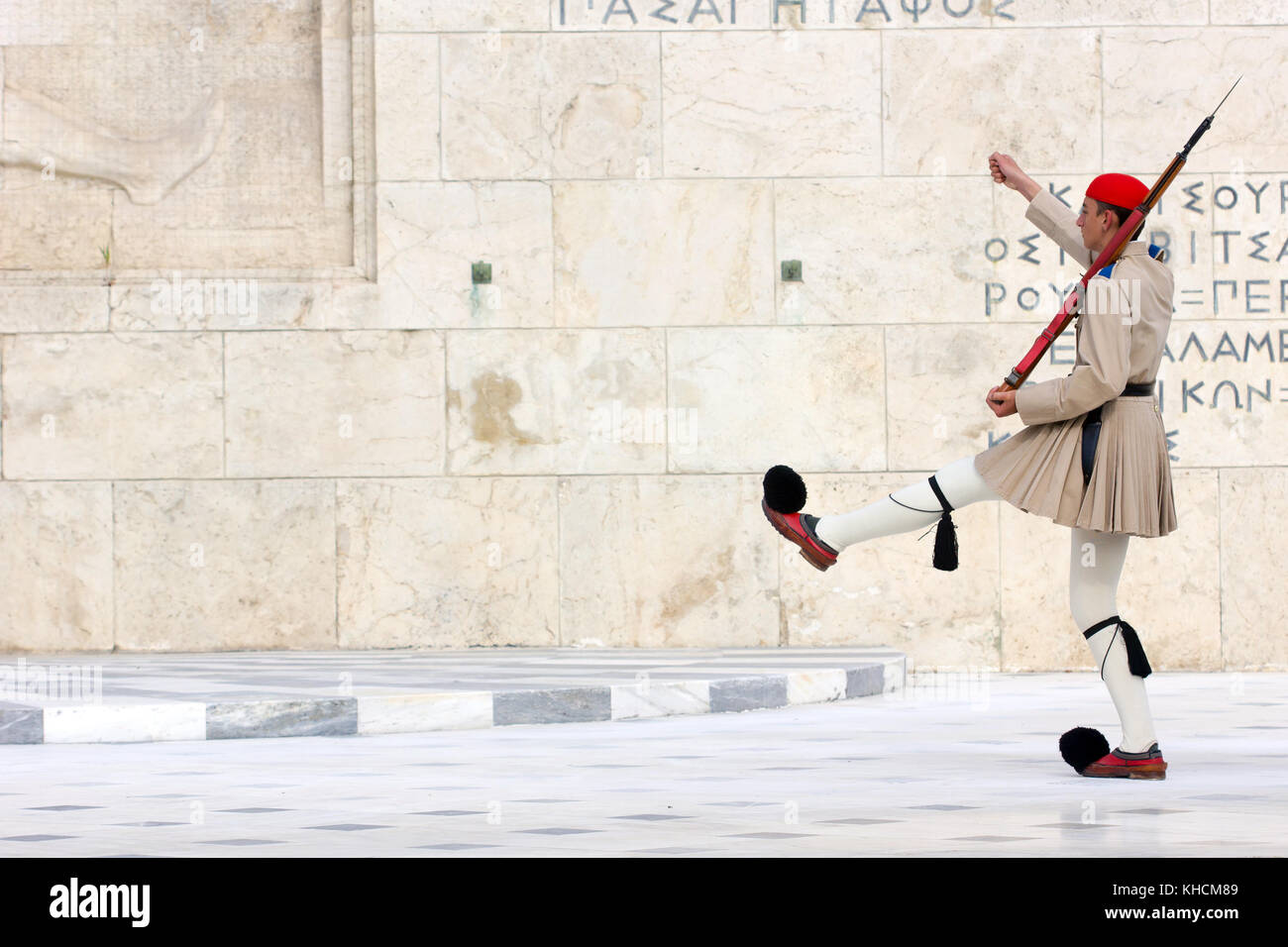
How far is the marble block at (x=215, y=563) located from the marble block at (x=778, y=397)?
86.6 inches

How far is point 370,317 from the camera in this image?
1202 cm

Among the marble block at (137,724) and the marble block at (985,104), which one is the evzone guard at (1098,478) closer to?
the marble block at (137,724)

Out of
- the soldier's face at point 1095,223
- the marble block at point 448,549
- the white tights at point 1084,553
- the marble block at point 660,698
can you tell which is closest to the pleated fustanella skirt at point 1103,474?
the white tights at point 1084,553

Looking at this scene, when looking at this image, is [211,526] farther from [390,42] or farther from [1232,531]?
[1232,531]

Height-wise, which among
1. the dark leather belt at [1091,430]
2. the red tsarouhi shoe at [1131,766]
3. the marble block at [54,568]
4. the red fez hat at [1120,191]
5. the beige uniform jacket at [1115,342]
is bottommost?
the red tsarouhi shoe at [1131,766]

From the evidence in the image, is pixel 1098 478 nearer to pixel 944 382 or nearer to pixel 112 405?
pixel 944 382

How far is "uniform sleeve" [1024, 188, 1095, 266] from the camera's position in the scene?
686 cm

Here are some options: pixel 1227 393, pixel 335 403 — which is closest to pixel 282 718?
pixel 335 403

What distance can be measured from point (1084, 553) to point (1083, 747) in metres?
0.62

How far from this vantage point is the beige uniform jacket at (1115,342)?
6.26 metres

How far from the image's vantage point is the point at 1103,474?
248 inches

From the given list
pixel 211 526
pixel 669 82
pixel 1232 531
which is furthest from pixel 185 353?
pixel 1232 531

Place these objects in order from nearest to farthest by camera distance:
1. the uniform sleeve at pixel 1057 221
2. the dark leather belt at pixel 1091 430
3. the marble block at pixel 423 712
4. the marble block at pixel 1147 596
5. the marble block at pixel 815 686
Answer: the dark leather belt at pixel 1091 430 → the uniform sleeve at pixel 1057 221 → the marble block at pixel 423 712 → the marble block at pixel 815 686 → the marble block at pixel 1147 596

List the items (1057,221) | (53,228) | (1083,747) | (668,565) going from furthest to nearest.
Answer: (53,228), (668,565), (1057,221), (1083,747)
